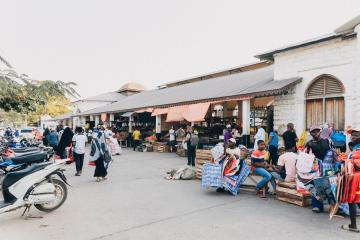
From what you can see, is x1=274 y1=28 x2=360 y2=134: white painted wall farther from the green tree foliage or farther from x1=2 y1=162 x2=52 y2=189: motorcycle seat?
x1=2 y1=162 x2=52 y2=189: motorcycle seat

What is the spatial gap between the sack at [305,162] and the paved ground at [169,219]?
80 centimetres

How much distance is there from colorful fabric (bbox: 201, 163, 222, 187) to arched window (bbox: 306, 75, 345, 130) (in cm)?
564

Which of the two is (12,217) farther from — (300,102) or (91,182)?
(300,102)

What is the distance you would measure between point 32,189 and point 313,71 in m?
10.1

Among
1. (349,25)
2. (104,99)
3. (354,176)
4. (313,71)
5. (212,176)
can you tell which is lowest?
(212,176)

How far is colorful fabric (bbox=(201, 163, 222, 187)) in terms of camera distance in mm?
7129

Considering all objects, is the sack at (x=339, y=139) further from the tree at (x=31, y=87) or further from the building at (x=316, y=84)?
the tree at (x=31, y=87)

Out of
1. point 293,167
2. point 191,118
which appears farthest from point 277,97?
point 293,167

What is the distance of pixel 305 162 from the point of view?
5.90m

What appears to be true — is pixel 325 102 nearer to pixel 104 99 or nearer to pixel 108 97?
pixel 104 99

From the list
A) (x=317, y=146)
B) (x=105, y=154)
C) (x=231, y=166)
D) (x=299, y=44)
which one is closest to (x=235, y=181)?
(x=231, y=166)

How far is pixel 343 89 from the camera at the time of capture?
10180mm

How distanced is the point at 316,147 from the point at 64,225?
5007 mm

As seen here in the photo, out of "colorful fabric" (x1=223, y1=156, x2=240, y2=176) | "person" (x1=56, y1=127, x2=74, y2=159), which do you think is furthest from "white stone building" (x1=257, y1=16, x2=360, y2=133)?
"person" (x1=56, y1=127, x2=74, y2=159)
